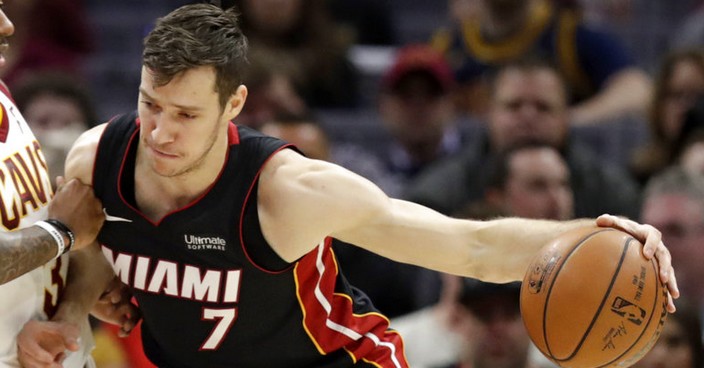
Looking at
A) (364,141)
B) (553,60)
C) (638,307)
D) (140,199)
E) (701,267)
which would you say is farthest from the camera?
(364,141)

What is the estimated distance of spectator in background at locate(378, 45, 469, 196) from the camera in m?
9.26

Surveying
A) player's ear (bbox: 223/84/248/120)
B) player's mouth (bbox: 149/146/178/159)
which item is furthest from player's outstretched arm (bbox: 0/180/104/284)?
player's ear (bbox: 223/84/248/120)

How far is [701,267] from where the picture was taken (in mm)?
7609

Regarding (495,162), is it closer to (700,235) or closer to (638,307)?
(700,235)

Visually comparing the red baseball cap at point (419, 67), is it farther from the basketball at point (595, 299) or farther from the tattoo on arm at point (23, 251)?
the tattoo on arm at point (23, 251)

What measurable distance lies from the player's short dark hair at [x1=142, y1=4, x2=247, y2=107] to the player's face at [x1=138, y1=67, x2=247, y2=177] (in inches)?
1.3

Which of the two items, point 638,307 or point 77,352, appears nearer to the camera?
point 638,307

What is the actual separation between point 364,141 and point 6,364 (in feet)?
17.8

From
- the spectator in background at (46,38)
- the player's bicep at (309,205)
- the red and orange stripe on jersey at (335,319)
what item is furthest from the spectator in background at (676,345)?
the spectator in background at (46,38)

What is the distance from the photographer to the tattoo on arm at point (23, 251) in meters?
4.41

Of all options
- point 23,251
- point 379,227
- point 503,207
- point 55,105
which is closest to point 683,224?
point 503,207

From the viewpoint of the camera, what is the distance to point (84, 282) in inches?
199

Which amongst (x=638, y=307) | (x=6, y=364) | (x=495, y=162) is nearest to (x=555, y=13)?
(x=495, y=162)

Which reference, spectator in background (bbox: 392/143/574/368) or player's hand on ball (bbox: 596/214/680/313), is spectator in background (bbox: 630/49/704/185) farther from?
player's hand on ball (bbox: 596/214/680/313)
